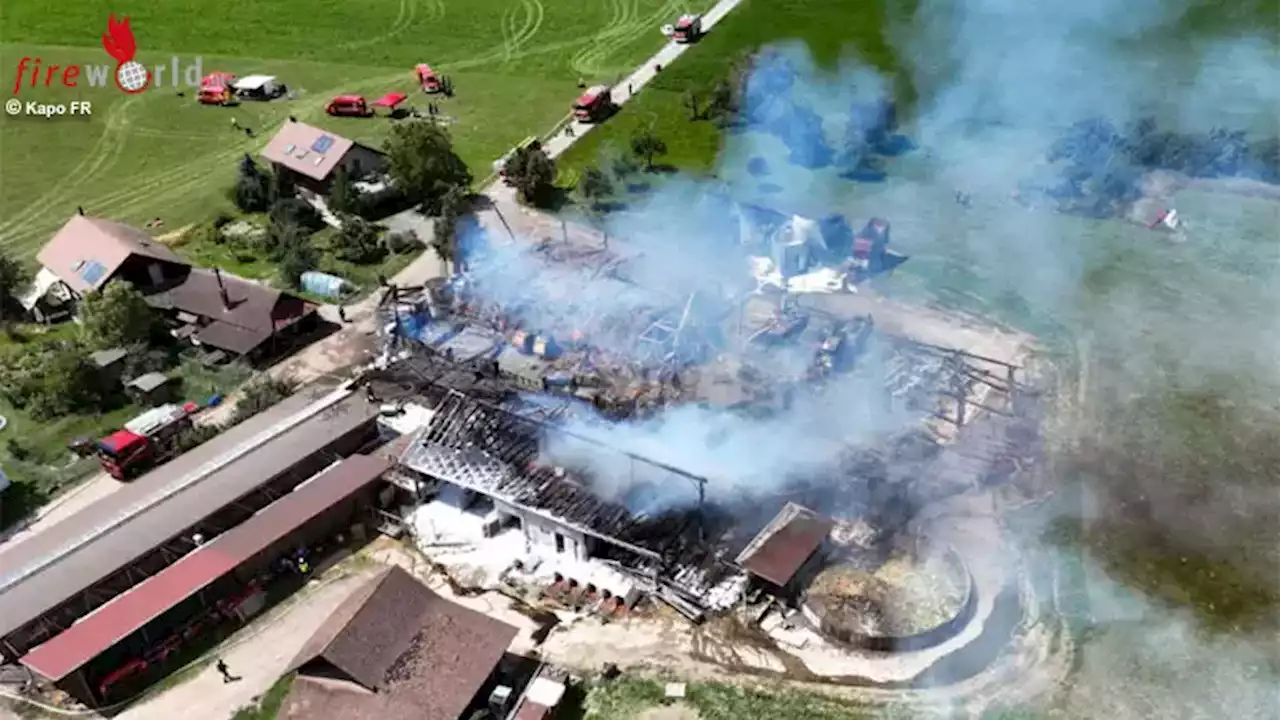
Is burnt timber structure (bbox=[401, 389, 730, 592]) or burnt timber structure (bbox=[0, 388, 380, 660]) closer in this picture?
burnt timber structure (bbox=[0, 388, 380, 660])

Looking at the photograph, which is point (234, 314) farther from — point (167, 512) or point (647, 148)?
point (647, 148)

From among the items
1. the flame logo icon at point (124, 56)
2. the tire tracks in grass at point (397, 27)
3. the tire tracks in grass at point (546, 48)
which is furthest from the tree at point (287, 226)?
→ the tire tracks in grass at point (397, 27)

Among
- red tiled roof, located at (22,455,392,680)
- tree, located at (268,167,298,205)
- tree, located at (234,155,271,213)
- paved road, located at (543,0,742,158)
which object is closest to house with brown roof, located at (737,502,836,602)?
red tiled roof, located at (22,455,392,680)

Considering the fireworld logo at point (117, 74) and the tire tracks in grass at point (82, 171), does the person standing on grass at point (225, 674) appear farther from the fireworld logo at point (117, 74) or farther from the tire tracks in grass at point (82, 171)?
the fireworld logo at point (117, 74)

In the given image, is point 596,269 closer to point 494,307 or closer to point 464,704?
point 494,307

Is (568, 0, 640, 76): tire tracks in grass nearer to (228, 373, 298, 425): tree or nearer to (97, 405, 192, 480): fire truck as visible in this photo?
(228, 373, 298, 425): tree
